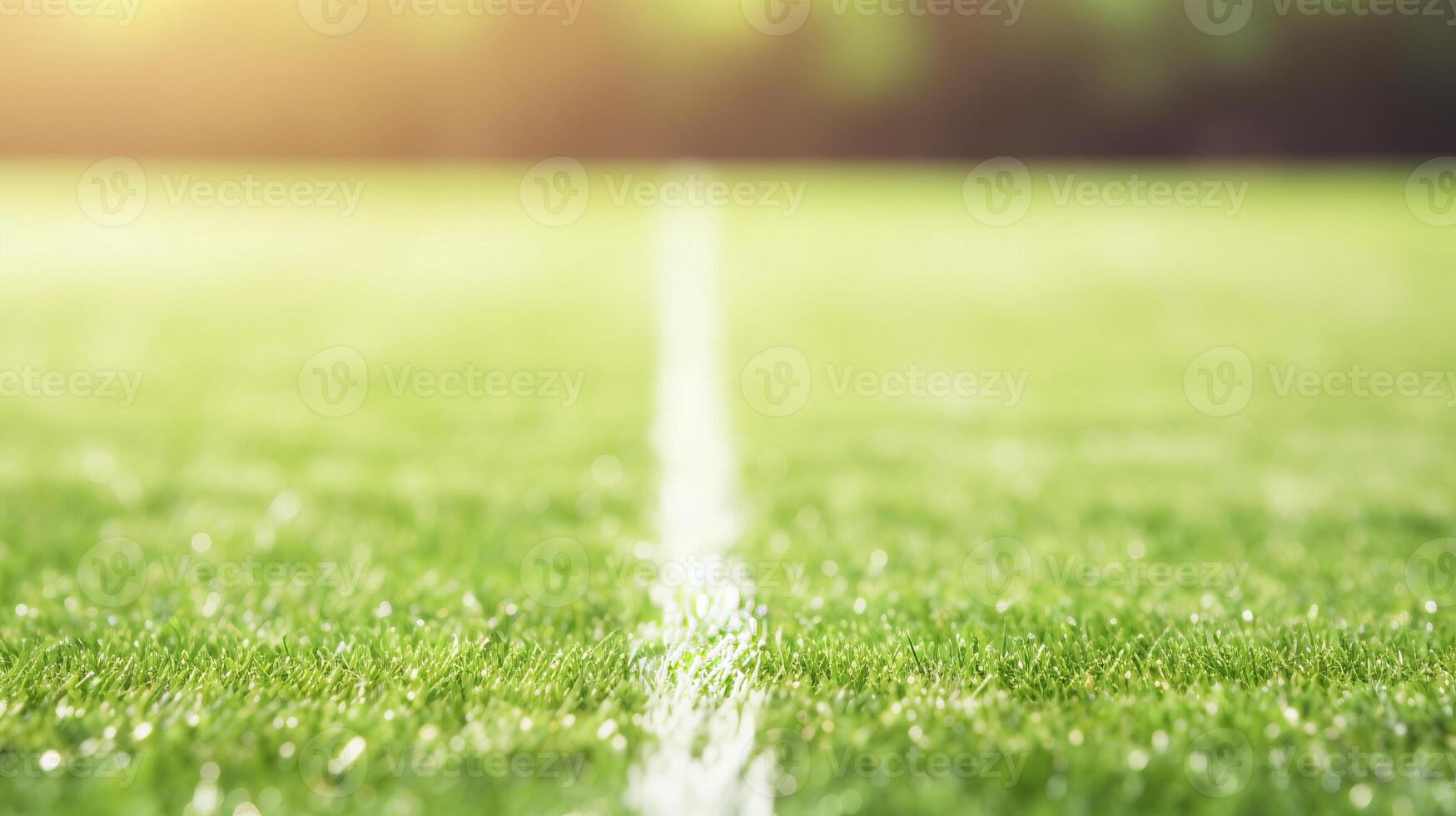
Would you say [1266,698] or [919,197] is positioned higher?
[919,197]

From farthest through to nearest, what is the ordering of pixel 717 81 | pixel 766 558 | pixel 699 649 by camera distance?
pixel 717 81 → pixel 766 558 → pixel 699 649

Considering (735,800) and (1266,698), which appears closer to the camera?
(735,800)

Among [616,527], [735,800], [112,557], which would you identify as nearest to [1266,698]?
[735,800]

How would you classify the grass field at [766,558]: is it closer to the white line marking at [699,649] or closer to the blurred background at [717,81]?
the white line marking at [699,649]

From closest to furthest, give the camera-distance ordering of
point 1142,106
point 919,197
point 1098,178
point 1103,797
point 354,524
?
point 1103,797 < point 354,524 < point 919,197 < point 1098,178 < point 1142,106

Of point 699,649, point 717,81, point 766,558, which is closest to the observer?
point 699,649

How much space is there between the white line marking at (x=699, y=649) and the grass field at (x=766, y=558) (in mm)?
52

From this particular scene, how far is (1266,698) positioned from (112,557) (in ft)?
11.8

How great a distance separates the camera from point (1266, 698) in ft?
8.20

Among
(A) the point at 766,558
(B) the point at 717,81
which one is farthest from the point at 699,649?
(B) the point at 717,81

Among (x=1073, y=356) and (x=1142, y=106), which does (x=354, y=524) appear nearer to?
(x=1073, y=356)

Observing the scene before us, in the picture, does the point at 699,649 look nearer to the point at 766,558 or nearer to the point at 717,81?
Answer: the point at 766,558

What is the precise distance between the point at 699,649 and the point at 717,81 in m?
29.9

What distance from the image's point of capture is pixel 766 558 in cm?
365
